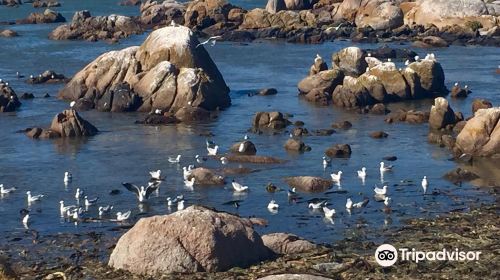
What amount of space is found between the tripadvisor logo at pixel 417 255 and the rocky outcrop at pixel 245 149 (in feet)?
54.4

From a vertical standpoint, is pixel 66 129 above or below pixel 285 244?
below

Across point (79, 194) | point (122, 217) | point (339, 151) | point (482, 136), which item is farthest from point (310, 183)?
point (482, 136)

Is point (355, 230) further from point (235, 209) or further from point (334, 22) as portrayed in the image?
point (334, 22)

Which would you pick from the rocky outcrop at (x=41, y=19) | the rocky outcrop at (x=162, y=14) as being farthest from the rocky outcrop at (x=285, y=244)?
the rocky outcrop at (x=41, y=19)

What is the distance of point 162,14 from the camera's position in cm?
10181

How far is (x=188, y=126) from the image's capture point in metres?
48.9

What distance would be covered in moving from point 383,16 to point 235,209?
189 feet

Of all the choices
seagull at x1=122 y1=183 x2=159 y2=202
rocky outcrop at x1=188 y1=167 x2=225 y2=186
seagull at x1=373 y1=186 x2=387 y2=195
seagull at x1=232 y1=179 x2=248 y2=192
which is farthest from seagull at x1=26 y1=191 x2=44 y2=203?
Result: seagull at x1=373 y1=186 x2=387 y2=195

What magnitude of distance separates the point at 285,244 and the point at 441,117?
69.6 feet

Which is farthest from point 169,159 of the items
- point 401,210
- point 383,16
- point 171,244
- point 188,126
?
point 383,16

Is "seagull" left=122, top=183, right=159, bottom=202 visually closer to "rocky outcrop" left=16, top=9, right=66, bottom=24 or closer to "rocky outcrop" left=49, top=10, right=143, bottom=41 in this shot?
"rocky outcrop" left=49, top=10, right=143, bottom=41

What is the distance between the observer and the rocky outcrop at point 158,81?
52000 mm

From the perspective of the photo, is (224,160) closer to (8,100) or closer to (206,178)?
(206,178)

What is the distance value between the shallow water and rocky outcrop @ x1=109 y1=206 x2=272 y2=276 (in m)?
5.19
